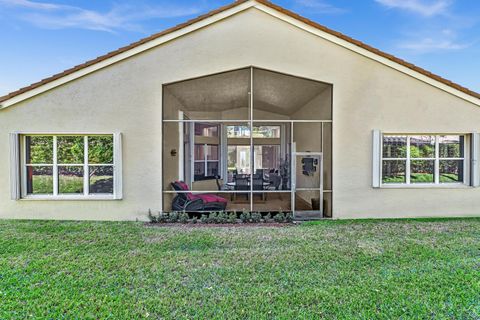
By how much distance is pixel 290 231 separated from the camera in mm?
7250

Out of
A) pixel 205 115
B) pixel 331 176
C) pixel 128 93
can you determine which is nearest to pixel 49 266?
pixel 128 93

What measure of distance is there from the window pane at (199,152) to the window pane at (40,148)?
640 cm

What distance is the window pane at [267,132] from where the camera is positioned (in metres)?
15.8

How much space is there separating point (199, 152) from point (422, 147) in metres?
9.55

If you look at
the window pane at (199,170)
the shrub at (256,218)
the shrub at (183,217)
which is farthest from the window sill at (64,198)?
the window pane at (199,170)

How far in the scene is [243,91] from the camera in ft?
38.2

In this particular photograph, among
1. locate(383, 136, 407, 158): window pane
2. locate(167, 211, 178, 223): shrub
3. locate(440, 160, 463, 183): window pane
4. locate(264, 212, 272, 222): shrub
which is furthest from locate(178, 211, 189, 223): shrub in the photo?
locate(440, 160, 463, 183): window pane

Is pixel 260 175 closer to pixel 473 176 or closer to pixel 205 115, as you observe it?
pixel 205 115

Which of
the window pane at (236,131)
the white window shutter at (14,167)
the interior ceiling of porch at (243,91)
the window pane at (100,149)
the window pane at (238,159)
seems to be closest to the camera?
the white window shutter at (14,167)

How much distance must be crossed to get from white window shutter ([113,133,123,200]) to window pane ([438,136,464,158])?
10279mm

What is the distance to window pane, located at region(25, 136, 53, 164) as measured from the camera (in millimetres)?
8336

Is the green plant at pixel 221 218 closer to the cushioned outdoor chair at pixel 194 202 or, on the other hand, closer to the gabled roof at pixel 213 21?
the cushioned outdoor chair at pixel 194 202

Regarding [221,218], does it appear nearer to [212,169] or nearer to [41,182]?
[41,182]

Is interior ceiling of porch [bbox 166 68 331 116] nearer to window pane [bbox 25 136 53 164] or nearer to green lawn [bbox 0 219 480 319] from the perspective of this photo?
window pane [bbox 25 136 53 164]
